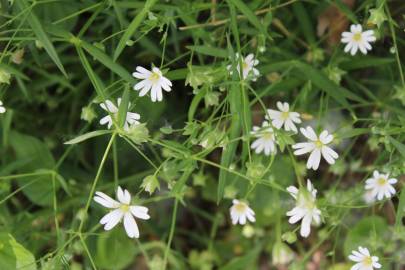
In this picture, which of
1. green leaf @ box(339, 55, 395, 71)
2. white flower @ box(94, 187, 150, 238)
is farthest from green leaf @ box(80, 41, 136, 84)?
green leaf @ box(339, 55, 395, 71)

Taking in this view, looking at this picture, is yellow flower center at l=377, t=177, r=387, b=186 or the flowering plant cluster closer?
the flowering plant cluster

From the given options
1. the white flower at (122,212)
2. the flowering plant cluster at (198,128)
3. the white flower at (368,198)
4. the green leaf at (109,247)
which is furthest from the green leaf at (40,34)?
the white flower at (368,198)

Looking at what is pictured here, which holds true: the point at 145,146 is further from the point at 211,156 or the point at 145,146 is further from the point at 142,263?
the point at 142,263

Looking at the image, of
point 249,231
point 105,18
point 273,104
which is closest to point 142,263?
point 249,231

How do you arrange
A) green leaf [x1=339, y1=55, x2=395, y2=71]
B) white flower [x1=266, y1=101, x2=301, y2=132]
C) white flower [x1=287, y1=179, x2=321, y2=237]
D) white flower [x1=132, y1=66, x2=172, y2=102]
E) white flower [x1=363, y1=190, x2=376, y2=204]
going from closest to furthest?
white flower [x1=287, y1=179, x2=321, y2=237] → white flower [x1=132, y1=66, x2=172, y2=102] → white flower [x1=266, y1=101, x2=301, y2=132] → green leaf [x1=339, y1=55, x2=395, y2=71] → white flower [x1=363, y1=190, x2=376, y2=204]

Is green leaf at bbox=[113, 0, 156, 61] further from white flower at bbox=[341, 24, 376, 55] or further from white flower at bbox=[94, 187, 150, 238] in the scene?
white flower at bbox=[341, 24, 376, 55]

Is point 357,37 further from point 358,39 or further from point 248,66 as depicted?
point 248,66

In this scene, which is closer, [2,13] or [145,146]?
[2,13]

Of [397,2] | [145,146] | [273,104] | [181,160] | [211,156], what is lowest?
[181,160]

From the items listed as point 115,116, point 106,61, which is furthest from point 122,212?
point 106,61
